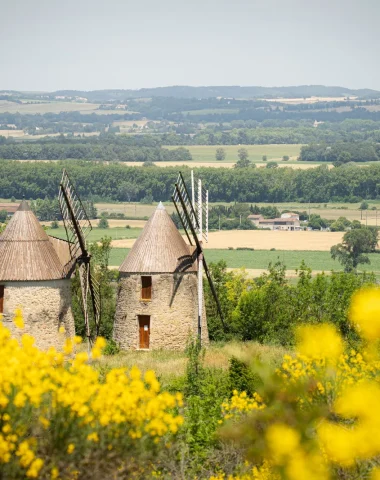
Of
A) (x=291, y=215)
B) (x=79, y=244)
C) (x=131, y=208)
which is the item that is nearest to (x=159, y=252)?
(x=79, y=244)

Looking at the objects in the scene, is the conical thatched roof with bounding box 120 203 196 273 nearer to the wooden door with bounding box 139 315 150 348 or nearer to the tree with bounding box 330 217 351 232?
the wooden door with bounding box 139 315 150 348

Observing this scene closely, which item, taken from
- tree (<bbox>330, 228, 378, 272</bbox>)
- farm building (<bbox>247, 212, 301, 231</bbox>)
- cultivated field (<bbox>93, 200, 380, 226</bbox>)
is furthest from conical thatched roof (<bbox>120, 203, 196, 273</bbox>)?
farm building (<bbox>247, 212, 301, 231</bbox>)

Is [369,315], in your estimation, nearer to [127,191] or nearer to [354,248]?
[354,248]

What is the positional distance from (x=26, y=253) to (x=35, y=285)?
1.37 meters

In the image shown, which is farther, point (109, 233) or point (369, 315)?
point (109, 233)

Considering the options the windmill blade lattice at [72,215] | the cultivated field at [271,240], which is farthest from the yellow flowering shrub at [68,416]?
→ the cultivated field at [271,240]

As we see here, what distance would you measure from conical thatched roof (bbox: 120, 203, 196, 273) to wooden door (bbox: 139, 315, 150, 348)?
1.77 metres

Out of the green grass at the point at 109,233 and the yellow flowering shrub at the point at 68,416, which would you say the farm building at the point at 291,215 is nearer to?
the green grass at the point at 109,233

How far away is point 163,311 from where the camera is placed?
44094 mm

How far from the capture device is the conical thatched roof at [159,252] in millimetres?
44500

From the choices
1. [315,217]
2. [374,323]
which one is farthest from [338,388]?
[315,217]

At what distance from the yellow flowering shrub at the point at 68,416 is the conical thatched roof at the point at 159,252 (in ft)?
99.7

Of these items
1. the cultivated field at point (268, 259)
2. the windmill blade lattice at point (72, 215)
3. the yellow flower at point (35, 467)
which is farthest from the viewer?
the cultivated field at point (268, 259)

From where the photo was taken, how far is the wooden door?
44.3 meters
